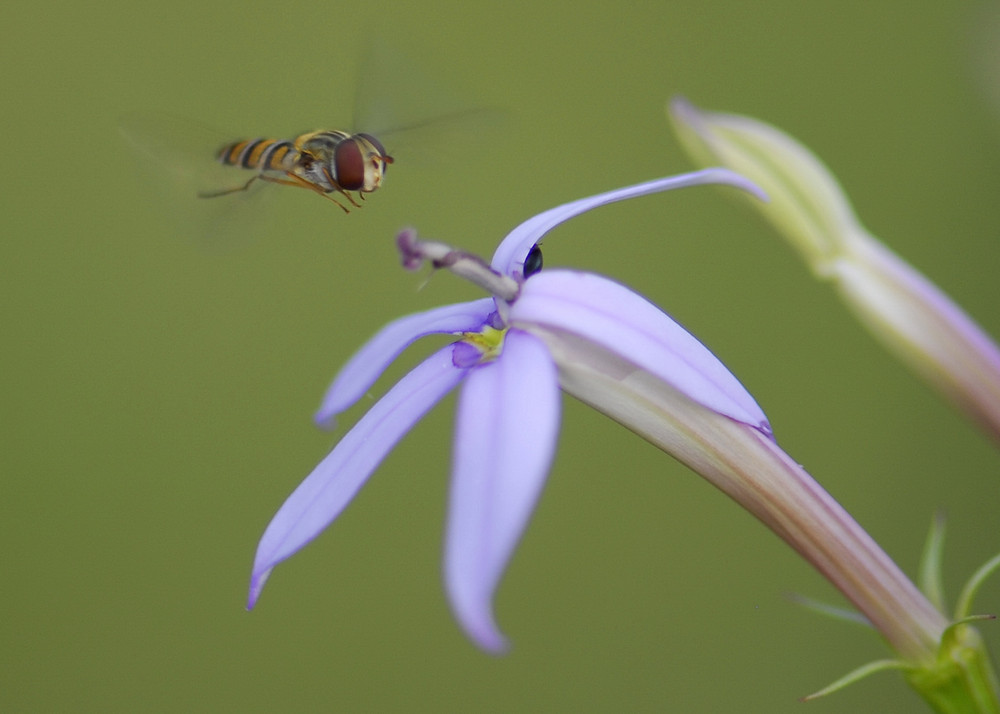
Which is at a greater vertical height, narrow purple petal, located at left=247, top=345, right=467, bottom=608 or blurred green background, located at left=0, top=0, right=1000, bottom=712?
blurred green background, located at left=0, top=0, right=1000, bottom=712

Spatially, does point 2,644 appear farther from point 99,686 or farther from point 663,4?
point 663,4

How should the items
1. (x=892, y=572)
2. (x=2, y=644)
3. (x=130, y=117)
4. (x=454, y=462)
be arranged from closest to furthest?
(x=454, y=462) < (x=892, y=572) < (x=130, y=117) < (x=2, y=644)

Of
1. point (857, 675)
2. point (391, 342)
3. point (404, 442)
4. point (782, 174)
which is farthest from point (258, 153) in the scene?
point (404, 442)

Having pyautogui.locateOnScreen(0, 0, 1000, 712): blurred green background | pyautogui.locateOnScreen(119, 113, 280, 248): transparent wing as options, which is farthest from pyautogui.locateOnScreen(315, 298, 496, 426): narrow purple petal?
pyautogui.locateOnScreen(0, 0, 1000, 712): blurred green background

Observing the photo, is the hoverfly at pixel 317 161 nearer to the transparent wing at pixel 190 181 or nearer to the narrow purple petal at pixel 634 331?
the transparent wing at pixel 190 181

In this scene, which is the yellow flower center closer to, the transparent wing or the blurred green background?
the transparent wing

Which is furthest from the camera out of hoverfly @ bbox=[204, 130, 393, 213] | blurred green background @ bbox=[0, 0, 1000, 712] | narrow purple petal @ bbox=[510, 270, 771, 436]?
blurred green background @ bbox=[0, 0, 1000, 712]

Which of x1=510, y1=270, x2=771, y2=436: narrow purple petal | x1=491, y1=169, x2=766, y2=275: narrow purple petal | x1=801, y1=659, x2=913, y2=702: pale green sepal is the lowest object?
x1=801, y1=659, x2=913, y2=702: pale green sepal

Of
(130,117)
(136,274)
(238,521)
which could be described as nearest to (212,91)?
(136,274)
